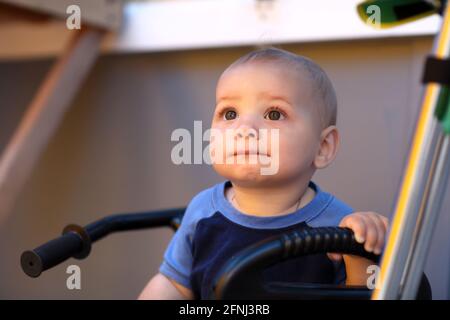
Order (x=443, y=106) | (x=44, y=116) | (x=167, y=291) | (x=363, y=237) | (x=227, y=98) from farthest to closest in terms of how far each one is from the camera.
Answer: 1. (x=44, y=116)
2. (x=167, y=291)
3. (x=227, y=98)
4. (x=363, y=237)
5. (x=443, y=106)

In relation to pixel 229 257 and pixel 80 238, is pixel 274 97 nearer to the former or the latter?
pixel 229 257

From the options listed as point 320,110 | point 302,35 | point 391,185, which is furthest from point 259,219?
point 302,35

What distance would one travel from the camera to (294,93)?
0.61 metres

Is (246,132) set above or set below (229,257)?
above

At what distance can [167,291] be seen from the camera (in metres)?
0.74

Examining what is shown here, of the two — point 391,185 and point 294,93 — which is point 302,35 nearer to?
point 391,185

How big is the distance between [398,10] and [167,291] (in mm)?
421

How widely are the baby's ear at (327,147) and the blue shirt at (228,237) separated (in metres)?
0.03

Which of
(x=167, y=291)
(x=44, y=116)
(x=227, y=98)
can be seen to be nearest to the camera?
(x=227, y=98)

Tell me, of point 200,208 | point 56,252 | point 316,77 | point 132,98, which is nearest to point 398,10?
point 316,77

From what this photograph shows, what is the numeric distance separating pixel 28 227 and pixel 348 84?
855 millimetres

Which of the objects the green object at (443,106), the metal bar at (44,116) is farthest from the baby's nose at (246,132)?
the metal bar at (44,116)

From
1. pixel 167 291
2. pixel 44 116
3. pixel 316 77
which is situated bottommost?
pixel 167 291

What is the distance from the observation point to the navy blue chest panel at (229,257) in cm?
62
